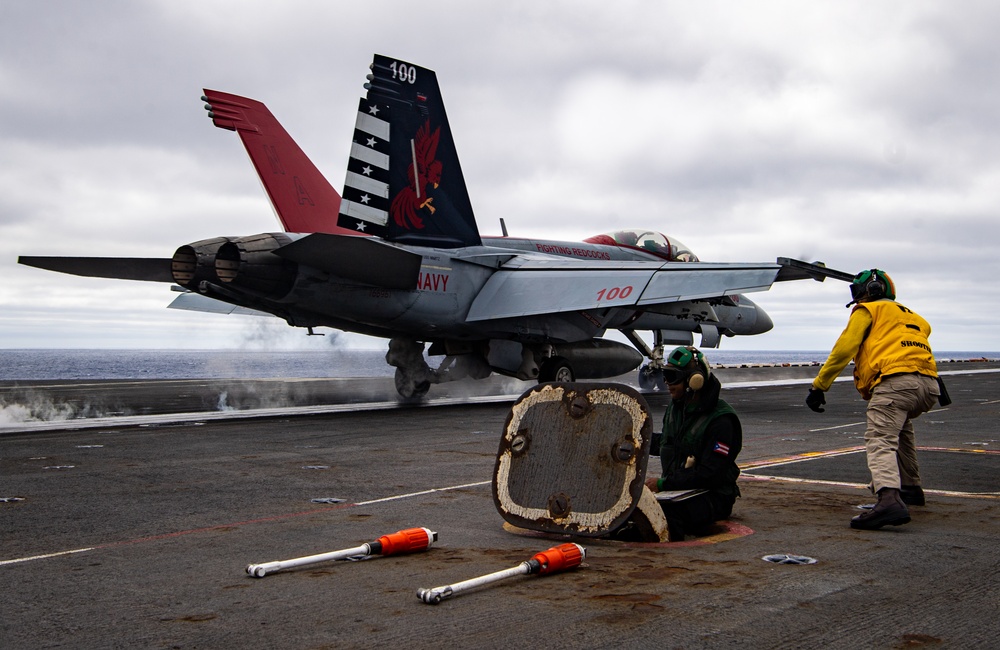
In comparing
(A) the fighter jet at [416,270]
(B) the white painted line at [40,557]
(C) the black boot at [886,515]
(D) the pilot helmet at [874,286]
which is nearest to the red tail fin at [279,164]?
(A) the fighter jet at [416,270]

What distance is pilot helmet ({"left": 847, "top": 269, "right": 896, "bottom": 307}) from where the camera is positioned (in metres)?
7.50

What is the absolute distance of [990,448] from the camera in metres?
12.1

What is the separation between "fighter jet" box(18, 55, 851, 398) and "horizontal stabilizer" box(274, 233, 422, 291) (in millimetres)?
35

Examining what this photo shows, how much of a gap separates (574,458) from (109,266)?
12.4 metres

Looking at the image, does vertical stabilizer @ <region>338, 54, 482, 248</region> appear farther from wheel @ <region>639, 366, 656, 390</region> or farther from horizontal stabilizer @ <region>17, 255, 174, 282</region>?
wheel @ <region>639, 366, 656, 390</region>

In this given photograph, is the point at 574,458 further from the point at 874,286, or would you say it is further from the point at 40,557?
the point at 40,557

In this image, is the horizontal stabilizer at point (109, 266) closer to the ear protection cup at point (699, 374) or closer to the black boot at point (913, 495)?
the ear protection cup at point (699, 374)

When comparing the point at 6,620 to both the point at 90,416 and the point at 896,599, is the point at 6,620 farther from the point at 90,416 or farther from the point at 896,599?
the point at 90,416

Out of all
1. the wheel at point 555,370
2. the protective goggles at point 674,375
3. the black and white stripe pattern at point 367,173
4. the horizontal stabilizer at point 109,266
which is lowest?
the wheel at point 555,370

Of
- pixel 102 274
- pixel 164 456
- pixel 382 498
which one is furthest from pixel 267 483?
pixel 102 274

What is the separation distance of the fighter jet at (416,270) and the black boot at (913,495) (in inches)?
369

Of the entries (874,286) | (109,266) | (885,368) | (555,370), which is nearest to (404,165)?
(555,370)

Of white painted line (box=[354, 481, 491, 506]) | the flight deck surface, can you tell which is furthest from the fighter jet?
white painted line (box=[354, 481, 491, 506])

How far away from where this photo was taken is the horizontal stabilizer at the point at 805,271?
16547 millimetres
